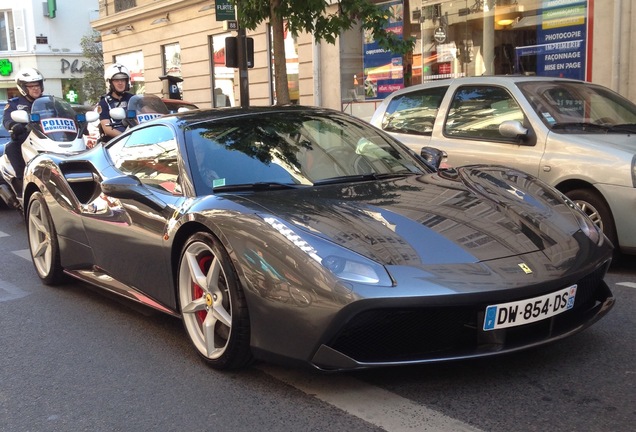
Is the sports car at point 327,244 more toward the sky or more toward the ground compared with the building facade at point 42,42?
more toward the ground

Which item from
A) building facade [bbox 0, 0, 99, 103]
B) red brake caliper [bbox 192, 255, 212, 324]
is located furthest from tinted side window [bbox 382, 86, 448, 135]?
building facade [bbox 0, 0, 99, 103]

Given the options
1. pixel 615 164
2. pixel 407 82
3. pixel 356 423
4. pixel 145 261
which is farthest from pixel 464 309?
pixel 407 82

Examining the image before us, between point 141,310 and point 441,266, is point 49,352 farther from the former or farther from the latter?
point 441,266

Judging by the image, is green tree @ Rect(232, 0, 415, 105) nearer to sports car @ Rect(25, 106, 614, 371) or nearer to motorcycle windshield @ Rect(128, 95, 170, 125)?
motorcycle windshield @ Rect(128, 95, 170, 125)

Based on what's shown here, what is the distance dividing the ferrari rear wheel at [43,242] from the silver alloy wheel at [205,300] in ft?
6.77

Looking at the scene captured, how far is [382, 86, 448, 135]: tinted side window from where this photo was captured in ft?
23.4

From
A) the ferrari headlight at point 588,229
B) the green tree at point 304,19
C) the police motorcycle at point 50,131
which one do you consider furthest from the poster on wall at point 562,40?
the ferrari headlight at point 588,229

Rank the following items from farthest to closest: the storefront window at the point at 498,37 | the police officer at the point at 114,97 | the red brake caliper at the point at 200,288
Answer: the storefront window at the point at 498,37
the police officer at the point at 114,97
the red brake caliper at the point at 200,288

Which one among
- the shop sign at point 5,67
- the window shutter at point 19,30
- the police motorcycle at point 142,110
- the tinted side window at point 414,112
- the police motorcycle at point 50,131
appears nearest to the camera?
the tinted side window at point 414,112

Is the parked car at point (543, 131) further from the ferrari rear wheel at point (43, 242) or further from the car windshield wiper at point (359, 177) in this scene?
the ferrari rear wheel at point (43, 242)

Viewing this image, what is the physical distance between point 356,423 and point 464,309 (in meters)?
0.64

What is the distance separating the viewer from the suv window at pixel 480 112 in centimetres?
653

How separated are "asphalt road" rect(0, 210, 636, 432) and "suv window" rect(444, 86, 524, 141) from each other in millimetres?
2506

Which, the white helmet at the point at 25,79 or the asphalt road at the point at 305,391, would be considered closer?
the asphalt road at the point at 305,391
